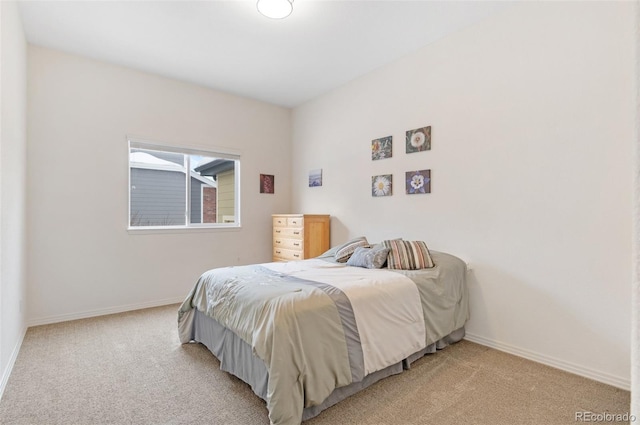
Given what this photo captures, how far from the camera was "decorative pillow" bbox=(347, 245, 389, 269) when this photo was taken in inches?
110

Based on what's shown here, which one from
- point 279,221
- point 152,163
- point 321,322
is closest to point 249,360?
point 321,322

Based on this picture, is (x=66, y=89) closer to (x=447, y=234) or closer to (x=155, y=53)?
(x=155, y=53)

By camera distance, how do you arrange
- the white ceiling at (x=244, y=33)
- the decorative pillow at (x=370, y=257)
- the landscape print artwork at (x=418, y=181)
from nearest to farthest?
the white ceiling at (x=244, y=33), the decorative pillow at (x=370, y=257), the landscape print artwork at (x=418, y=181)

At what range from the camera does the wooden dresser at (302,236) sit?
4.04 m

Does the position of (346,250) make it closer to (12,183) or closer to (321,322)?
(321,322)

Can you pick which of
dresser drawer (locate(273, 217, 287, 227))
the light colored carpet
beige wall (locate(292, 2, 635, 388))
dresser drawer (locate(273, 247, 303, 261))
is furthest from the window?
beige wall (locate(292, 2, 635, 388))

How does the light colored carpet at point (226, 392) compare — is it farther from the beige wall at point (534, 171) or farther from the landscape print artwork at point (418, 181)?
the landscape print artwork at point (418, 181)

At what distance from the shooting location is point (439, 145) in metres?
3.06

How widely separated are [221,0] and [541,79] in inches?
102

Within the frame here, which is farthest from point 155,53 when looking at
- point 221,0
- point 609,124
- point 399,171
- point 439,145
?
point 609,124

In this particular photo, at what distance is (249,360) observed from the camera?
6.27 feet

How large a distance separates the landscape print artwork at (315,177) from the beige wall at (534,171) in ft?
4.11

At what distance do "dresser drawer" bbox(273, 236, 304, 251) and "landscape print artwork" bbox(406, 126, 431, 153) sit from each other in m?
1.80

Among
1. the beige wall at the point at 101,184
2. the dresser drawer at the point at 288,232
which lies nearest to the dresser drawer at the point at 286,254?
the dresser drawer at the point at 288,232
